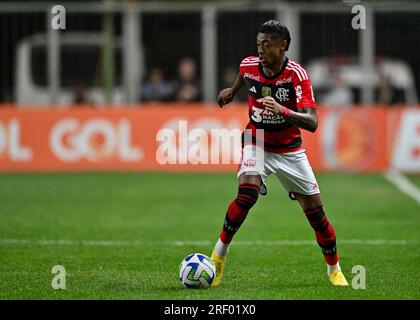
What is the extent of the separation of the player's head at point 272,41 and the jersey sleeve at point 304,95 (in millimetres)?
325

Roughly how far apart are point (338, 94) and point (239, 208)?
1314cm

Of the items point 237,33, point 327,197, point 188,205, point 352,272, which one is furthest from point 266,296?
point 237,33

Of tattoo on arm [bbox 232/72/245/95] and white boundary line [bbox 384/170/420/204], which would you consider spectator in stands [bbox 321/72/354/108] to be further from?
tattoo on arm [bbox 232/72/245/95]

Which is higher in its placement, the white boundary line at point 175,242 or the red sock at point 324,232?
the red sock at point 324,232

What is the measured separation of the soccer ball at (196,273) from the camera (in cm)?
873

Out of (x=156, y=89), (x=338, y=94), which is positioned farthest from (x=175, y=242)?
(x=338, y=94)

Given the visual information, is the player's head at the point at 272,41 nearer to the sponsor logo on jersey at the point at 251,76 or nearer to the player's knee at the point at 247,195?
the sponsor logo on jersey at the point at 251,76

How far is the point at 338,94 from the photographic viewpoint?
21.8 meters

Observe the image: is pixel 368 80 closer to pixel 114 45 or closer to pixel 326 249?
pixel 114 45

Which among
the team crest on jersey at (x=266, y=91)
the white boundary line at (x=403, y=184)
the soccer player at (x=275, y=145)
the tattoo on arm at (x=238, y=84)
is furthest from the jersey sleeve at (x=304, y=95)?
the white boundary line at (x=403, y=184)

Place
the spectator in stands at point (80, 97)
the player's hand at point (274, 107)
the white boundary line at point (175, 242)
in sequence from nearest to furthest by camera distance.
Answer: the player's hand at point (274, 107) < the white boundary line at point (175, 242) < the spectator in stands at point (80, 97)

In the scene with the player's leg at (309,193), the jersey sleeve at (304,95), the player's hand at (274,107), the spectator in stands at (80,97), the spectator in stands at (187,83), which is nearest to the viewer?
the player's hand at (274,107)

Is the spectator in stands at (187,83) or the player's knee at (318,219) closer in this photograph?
the player's knee at (318,219)

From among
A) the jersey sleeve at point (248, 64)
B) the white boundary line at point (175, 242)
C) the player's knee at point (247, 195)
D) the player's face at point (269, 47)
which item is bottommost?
the white boundary line at point (175, 242)
